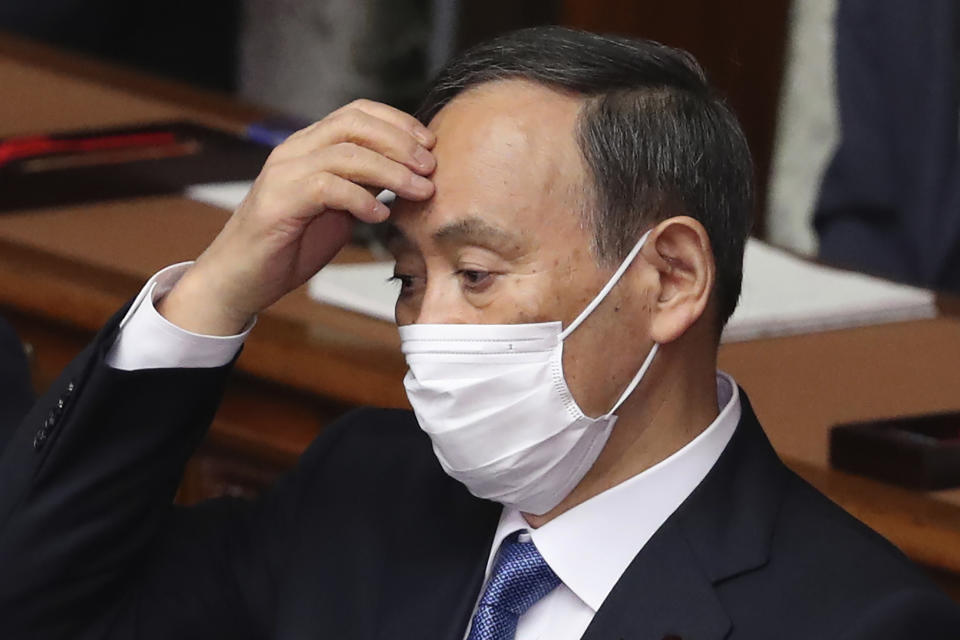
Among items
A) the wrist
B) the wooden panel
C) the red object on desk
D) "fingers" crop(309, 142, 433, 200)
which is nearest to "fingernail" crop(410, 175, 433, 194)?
"fingers" crop(309, 142, 433, 200)

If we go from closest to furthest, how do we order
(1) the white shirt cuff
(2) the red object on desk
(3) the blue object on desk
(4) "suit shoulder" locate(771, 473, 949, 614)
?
(4) "suit shoulder" locate(771, 473, 949, 614), (1) the white shirt cuff, (2) the red object on desk, (3) the blue object on desk

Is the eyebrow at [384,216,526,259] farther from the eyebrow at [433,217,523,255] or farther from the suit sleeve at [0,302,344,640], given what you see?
the suit sleeve at [0,302,344,640]

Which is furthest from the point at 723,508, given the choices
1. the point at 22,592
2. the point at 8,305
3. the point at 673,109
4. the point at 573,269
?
the point at 8,305

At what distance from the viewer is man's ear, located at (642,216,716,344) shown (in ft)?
6.30

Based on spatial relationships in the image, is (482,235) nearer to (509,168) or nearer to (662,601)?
(509,168)

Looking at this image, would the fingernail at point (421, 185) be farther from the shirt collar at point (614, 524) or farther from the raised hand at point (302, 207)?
the shirt collar at point (614, 524)

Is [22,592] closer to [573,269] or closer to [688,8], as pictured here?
[573,269]

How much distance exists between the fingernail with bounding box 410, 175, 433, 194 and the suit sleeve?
0.41 metres

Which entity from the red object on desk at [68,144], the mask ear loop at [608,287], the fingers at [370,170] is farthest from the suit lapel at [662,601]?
the red object on desk at [68,144]

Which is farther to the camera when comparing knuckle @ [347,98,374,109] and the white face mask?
knuckle @ [347,98,374,109]

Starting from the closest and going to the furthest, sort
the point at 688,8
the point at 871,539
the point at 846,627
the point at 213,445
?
1. the point at 846,627
2. the point at 871,539
3. the point at 213,445
4. the point at 688,8

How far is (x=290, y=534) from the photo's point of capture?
2.24 meters

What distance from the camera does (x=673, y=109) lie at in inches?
76.9

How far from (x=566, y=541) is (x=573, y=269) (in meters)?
0.29
